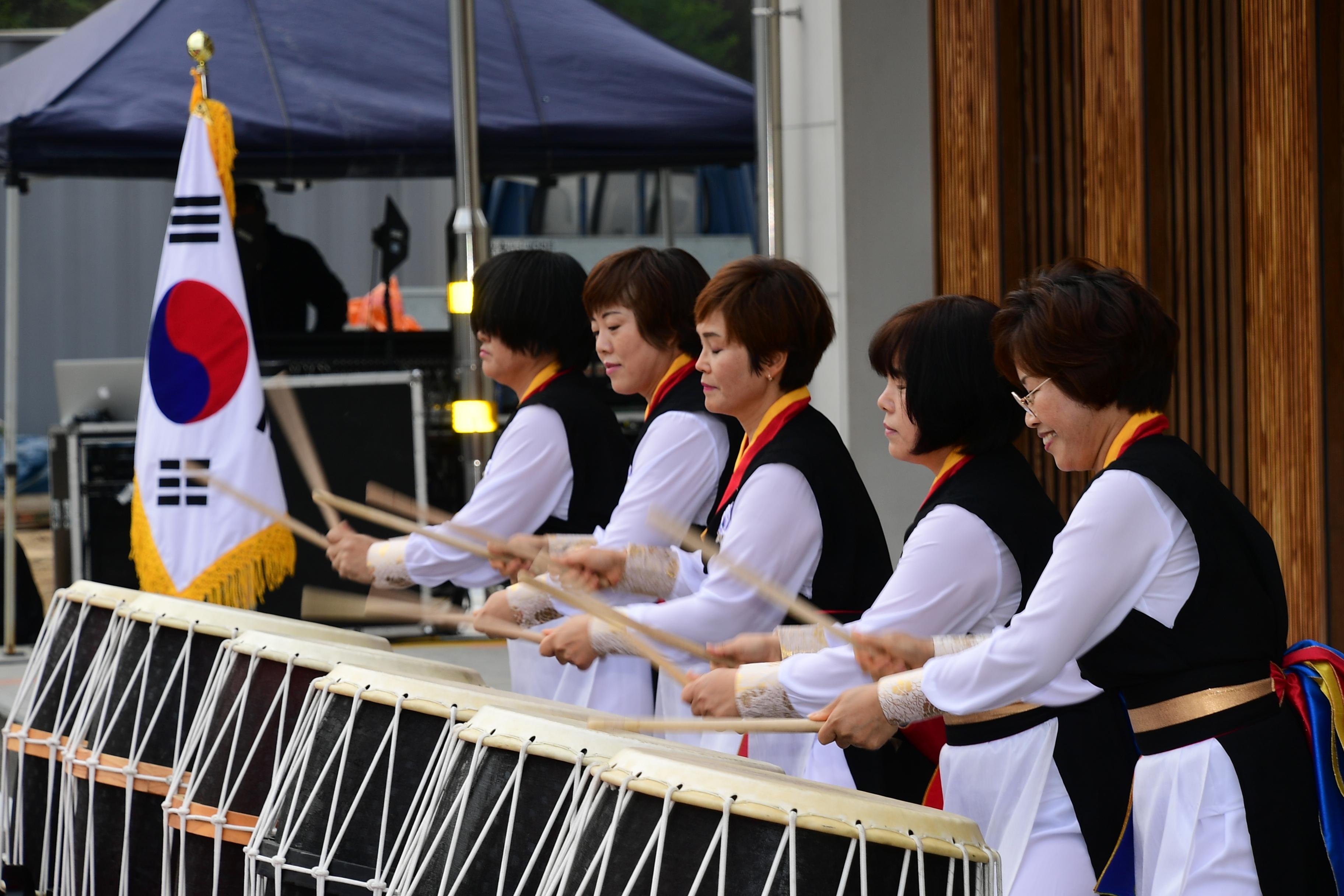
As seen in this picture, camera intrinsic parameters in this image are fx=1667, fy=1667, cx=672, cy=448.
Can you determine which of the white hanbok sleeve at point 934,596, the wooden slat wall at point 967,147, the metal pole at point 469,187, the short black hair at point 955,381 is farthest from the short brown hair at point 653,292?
the metal pole at point 469,187

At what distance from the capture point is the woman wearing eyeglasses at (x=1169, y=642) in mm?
1812

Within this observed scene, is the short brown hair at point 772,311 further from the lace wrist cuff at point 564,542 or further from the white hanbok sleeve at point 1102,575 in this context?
the white hanbok sleeve at point 1102,575

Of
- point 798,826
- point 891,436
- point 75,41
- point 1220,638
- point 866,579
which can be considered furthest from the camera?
point 75,41

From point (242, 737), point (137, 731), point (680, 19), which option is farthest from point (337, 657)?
point (680, 19)

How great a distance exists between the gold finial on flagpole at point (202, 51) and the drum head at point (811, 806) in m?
3.73

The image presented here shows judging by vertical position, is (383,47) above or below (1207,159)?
above

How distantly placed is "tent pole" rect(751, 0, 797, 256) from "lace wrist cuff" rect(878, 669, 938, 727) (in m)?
3.32

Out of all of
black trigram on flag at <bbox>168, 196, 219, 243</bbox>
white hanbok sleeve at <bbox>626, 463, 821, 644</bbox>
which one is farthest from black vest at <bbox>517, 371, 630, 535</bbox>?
black trigram on flag at <bbox>168, 196, 219, 243</bbox>

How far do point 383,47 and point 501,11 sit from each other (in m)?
0.66

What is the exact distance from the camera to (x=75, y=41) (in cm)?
721

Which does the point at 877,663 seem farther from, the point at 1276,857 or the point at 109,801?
the point at 109,801

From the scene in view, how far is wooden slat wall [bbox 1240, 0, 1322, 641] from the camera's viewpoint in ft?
10.4

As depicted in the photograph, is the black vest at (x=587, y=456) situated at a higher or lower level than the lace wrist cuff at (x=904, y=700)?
higher

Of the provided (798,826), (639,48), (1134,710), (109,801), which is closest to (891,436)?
(1134,710)
